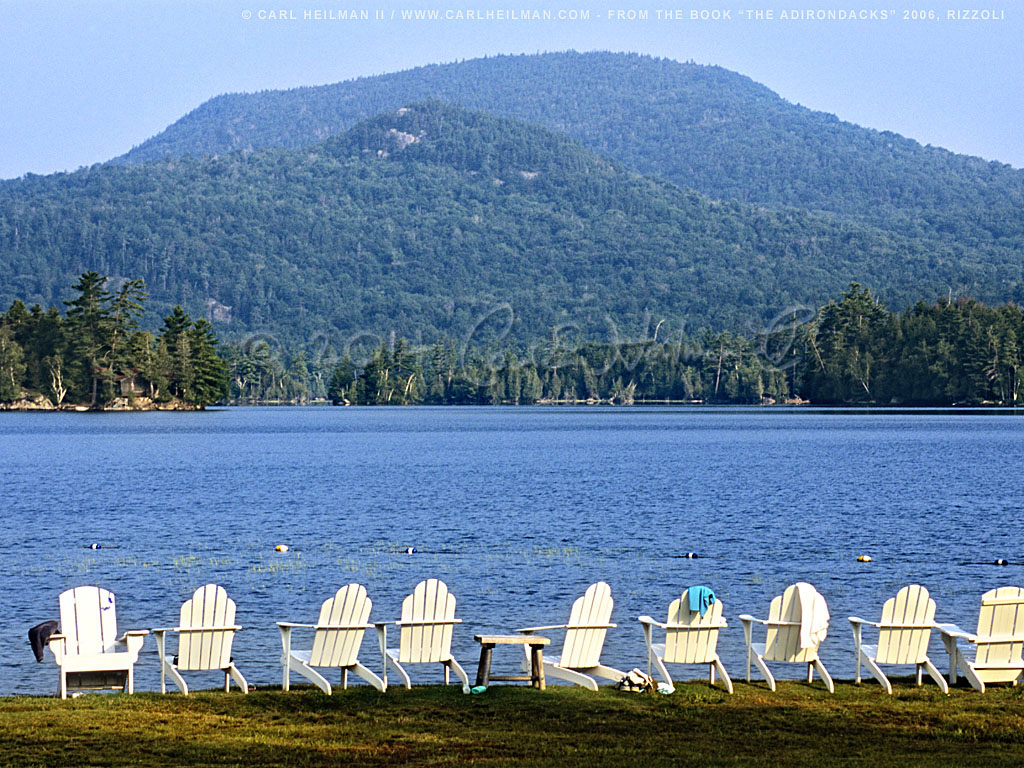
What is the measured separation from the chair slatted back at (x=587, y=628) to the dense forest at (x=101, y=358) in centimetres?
14751

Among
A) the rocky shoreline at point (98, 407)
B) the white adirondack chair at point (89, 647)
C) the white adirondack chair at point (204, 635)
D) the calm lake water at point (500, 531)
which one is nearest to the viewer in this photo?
the white adirondack chair at point (89, 647)

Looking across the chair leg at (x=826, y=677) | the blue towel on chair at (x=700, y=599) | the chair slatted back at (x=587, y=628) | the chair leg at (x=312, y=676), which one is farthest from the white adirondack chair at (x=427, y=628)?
the chair leg at (x=826, y=677)

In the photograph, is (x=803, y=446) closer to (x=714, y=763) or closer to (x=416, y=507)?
(x=416, y=507)

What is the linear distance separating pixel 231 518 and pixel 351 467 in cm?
3138

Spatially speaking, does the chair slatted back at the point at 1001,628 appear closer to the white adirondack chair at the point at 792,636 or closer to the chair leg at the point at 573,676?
the white adirondack chair at the point at 792,636

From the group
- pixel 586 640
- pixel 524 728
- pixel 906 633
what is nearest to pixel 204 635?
pixel 524 728

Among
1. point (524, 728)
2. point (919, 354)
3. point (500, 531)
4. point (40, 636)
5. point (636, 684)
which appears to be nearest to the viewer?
point (524, 728)

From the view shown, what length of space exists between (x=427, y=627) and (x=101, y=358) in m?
154

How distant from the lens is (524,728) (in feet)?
44.4

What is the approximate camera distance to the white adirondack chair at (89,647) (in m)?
15.1

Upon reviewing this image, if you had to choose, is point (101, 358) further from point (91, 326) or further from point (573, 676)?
point (573, 676)

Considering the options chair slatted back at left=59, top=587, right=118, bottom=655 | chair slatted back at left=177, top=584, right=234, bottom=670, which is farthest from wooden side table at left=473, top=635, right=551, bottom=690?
chair slatted back at left=59, top=587, right=118, bottom=655

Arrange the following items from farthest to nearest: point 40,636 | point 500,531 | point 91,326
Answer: point 91,326 < point 500,531 < point 40,636

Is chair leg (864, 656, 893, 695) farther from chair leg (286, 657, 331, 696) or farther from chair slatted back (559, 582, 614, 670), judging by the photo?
chair leg (286, 657, 331, 696)
